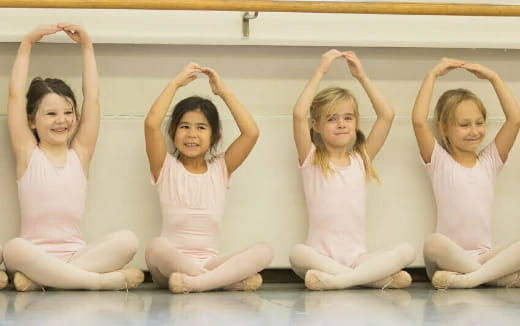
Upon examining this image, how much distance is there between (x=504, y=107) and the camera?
3389 millimetres

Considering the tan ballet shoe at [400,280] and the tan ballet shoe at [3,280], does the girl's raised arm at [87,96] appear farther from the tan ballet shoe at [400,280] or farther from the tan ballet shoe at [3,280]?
the tan ballet shoe at [400,280]

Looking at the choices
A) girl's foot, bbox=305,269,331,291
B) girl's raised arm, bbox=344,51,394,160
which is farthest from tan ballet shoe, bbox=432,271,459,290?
girl's raised arm, bbox=344,51,394,160

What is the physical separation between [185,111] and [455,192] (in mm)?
910

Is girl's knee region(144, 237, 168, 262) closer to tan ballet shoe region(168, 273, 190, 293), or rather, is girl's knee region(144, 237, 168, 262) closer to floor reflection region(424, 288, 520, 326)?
tan ballet shoe region(168, 273, 190, 293)

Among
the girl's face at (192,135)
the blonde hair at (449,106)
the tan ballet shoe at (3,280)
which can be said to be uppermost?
the blonde hair at (449,106)

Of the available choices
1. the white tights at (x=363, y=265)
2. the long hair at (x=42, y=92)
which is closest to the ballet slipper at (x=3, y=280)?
the long hair at (x=42, y=92)

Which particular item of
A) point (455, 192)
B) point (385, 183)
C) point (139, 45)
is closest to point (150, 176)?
point (139, 45)

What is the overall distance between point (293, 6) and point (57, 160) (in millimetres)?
853

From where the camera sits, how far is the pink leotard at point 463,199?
3385mm

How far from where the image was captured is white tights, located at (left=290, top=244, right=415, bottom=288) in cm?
312

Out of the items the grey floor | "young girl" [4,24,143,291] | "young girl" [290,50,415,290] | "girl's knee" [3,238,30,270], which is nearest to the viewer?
the grey floor

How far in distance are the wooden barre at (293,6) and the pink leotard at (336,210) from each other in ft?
1.54

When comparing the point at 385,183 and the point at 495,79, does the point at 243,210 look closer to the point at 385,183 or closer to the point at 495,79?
the point at 385,183

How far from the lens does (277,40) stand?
335 centimetres
